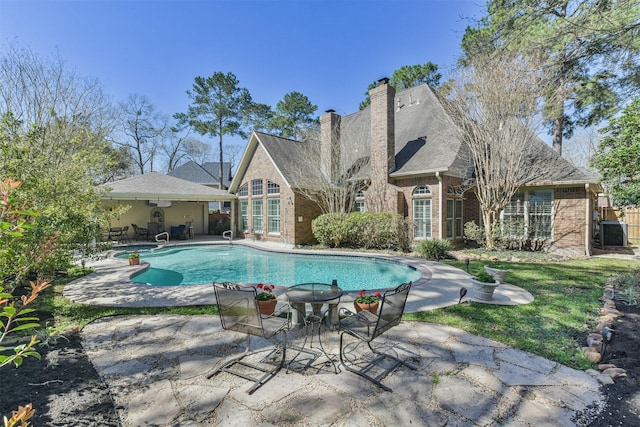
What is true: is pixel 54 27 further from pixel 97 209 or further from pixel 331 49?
pixel 331 49

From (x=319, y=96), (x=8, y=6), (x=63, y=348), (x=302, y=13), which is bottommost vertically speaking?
(x=63, y=348)

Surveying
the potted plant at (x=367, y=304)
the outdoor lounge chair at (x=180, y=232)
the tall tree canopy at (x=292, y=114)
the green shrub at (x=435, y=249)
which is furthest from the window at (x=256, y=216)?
the potted plant at (x=367, y=304)

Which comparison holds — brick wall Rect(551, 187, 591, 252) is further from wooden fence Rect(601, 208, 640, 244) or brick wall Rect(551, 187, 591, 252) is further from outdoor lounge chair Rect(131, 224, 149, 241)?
outdoor lounge chair Rect(131, 224, 149, 241)

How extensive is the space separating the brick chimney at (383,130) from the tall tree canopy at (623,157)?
808 cm

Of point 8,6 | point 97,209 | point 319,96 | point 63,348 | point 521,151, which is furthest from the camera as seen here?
point 319,96

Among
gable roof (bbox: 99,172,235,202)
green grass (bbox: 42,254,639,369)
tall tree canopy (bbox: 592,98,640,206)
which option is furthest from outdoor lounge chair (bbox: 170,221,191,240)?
tall tree canopy (bbox: 592,98,640,206)

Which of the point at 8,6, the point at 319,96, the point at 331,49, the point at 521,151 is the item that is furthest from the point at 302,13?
the point at 319,96

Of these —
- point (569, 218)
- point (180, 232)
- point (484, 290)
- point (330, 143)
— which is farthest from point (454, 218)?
point (180, 232)

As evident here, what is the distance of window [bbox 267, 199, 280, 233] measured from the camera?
17.8 m

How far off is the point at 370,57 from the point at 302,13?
275 inches

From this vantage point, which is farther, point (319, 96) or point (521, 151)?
point (319, 96)

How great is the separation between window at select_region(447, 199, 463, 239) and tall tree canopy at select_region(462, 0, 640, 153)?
4786 millimetres

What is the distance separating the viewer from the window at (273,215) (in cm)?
1777

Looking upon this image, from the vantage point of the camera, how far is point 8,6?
8922mm
